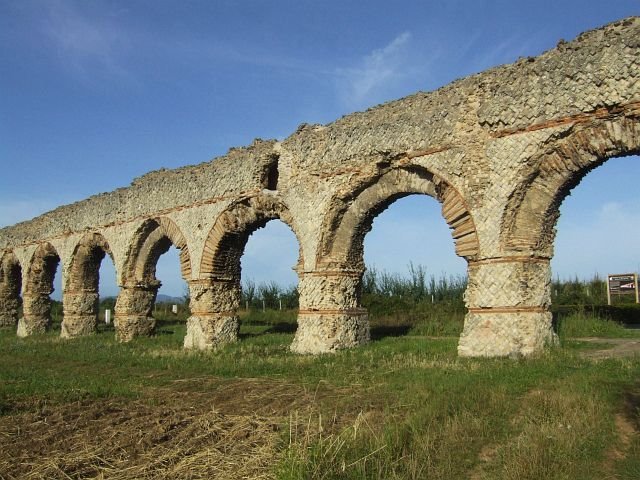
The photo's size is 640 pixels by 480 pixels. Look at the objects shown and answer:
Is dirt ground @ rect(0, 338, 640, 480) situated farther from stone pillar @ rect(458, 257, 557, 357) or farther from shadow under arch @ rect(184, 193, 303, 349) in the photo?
shadow under arch @ rect(184, 193, 303, 349)

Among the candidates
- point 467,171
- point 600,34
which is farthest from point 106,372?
point 600,34

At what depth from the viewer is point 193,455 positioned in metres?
4.28

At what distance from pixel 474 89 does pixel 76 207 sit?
42.3 feet

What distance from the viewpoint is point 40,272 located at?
19641 millimetres

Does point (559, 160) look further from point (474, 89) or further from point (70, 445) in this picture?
point (70, 445)

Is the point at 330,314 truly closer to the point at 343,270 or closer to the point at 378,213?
the point at 343,270

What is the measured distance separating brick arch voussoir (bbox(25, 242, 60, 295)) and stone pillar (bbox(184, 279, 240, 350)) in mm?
8881

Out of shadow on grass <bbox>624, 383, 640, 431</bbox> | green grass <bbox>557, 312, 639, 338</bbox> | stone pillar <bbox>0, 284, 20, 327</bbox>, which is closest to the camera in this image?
shadow on grass <bbox>624, 383, 640, 431</bbox>

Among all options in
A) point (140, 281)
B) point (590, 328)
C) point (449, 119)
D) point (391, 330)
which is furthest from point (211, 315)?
point (590, 328)

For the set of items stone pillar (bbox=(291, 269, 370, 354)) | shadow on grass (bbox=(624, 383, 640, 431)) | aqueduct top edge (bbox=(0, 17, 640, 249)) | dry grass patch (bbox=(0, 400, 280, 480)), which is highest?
aqueduct top edge (bbox=(0, 17, 640, 249))

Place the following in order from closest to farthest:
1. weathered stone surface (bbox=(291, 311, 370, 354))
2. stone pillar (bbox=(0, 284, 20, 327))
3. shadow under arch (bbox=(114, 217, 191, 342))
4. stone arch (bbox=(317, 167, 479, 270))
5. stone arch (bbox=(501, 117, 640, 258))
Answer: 1. stone arch (bbox=(501, 117, 640, 258))
2. stone arch (bbox=(317, 167, 479, 270))
3. weathered stone surface (bbox=(291, 311, 370, 354))
4. shadow under arch (bbox=(114, 217, 191, 342))
5. stone pillar (bbox=(0, 284, 20, 327))

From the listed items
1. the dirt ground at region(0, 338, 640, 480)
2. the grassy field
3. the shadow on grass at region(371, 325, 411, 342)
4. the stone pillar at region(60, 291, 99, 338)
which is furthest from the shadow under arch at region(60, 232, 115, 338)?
the dirt ground at region(0, 338, 640, 480)

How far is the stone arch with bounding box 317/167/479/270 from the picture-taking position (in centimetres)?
865

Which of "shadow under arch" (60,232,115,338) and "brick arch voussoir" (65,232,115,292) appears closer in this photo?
"shadow under arch" (60,232,115,338)
